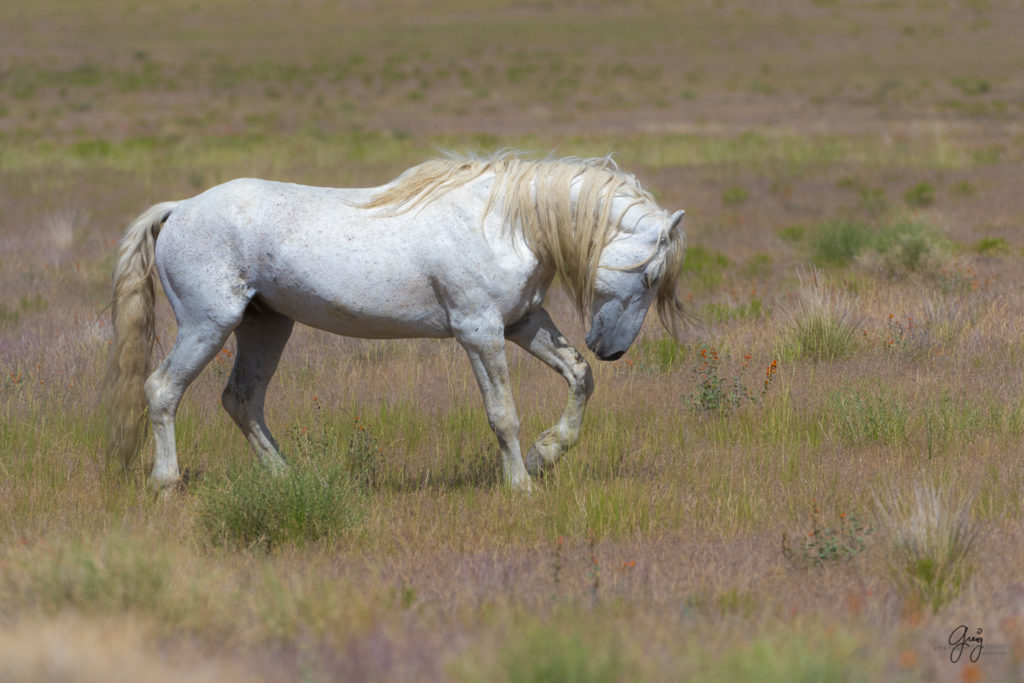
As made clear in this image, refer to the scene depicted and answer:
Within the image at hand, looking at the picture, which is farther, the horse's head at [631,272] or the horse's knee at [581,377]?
the horse's knee at [581,377]

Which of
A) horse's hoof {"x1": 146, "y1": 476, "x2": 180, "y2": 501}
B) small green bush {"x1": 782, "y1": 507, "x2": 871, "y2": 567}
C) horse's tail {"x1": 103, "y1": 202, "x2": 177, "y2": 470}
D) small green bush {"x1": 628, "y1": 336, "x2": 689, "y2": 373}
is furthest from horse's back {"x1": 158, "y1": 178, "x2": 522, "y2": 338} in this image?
small green bush {"x1": 628, "y1": 336, "x2": 689, "y2": 373}

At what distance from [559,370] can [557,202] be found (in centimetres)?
91

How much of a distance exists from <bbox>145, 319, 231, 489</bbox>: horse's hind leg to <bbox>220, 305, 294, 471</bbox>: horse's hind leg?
34 cm

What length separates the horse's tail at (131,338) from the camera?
582 centimetres

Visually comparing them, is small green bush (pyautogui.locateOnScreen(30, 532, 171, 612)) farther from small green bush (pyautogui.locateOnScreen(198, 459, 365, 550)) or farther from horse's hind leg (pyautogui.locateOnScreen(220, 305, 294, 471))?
horse's hind leg (pyautogui.locateOnScreen(220, 305, 294, 471))

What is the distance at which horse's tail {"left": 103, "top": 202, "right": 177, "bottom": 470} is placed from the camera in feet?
19.1

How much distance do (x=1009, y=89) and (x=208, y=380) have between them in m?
38.1

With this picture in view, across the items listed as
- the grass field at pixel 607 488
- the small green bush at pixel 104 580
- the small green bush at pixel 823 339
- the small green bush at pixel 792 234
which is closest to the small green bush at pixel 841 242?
the grass field at pixel 607 488

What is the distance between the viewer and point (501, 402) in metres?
5.44

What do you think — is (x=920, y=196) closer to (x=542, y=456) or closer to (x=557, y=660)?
(x=542, y=456)

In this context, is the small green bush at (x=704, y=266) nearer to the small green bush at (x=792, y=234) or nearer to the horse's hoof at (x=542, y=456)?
the small green bush at (x=792, y=234)

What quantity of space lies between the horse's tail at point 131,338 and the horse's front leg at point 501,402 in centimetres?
185

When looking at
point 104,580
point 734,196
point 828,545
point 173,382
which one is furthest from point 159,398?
point 734,196

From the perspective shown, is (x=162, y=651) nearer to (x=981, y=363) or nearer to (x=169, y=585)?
(x=169, y=585)
